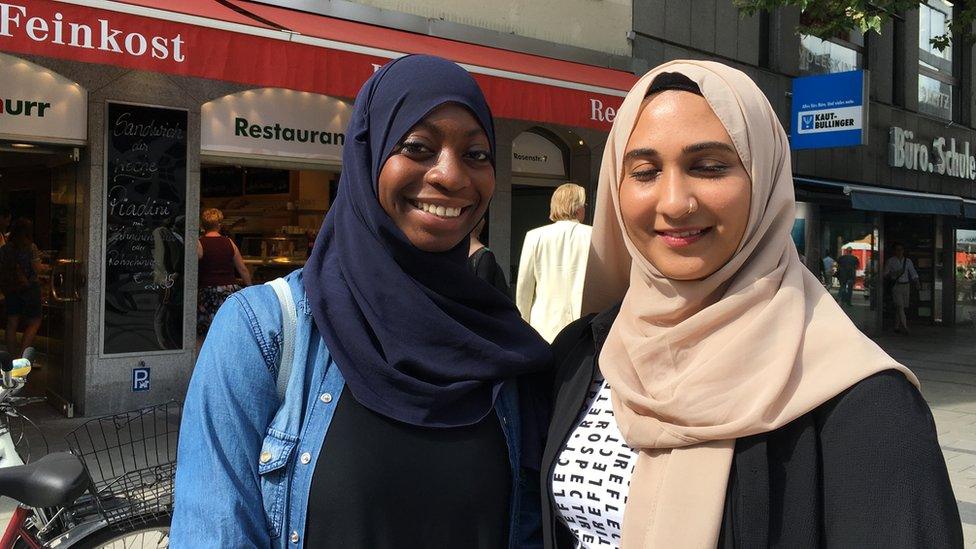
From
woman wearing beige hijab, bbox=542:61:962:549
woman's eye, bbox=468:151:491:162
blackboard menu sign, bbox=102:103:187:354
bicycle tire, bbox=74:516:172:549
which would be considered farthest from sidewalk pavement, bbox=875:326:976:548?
blackboard menu sign, bbox=102:103:187:354

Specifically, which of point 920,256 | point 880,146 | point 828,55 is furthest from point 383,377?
point 920,256

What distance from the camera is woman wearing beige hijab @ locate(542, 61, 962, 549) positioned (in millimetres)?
1408

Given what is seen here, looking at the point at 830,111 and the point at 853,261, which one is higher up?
the point at 830,111

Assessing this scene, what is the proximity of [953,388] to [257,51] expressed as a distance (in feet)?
30.1

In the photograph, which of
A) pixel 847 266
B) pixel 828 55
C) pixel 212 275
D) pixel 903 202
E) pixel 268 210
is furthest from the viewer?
pixel 847 266

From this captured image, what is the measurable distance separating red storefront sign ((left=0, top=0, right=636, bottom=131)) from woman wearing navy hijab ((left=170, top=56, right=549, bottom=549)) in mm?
3991

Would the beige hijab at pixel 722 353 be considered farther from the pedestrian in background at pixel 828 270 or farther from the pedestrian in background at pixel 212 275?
the pedestrian in background at pixel 828 270

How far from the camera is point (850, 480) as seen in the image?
141 cm

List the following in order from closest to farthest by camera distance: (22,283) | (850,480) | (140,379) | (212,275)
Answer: (850,480)
(140,379)
(212,275)
(22,283)

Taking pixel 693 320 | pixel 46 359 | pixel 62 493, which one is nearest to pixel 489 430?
pixel 693 320

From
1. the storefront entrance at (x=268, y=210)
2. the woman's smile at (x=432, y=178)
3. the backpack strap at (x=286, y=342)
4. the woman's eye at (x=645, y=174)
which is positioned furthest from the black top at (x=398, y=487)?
the storefront entrance at (x=268, y=210)

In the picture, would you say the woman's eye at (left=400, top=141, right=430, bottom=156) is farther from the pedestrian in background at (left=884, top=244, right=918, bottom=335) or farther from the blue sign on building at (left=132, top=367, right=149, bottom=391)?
the pedestrian in background at (left=884, top=244, right=918, bottom=335)

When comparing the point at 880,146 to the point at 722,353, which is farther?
the point at 880,146

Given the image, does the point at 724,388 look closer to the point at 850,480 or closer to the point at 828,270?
the point at 850,480
